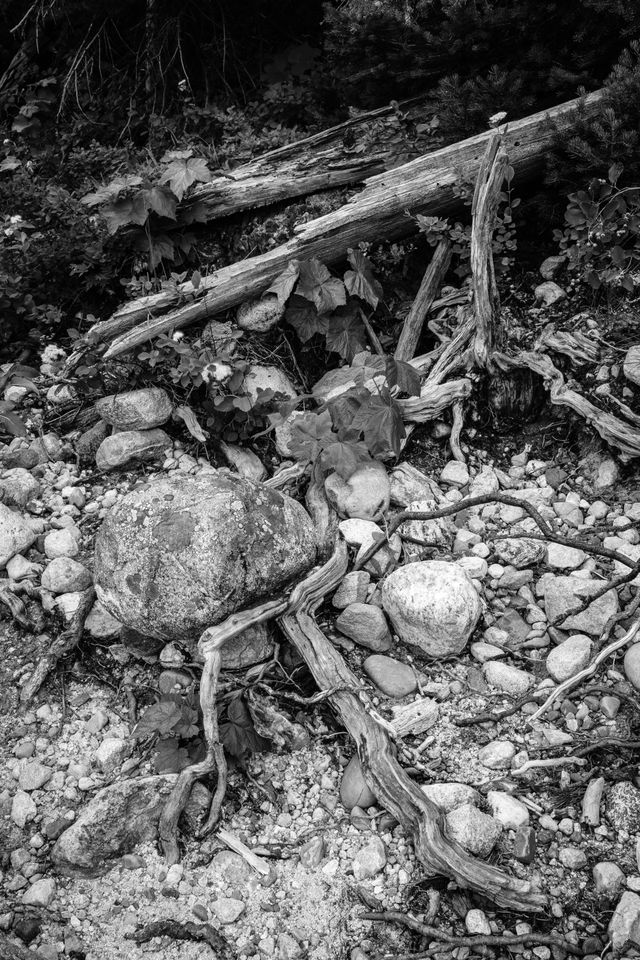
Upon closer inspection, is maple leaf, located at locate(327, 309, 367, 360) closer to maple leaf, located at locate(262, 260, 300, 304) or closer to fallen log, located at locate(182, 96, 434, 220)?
maple leaf, located at locate(262, 260, 300, 304)

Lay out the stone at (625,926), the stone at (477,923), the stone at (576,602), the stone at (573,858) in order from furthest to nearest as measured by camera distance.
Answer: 1. the stone at (576,602)
2. the stone at (573,858)
3. the stone at (477,923)
4. the stone at (625,926)

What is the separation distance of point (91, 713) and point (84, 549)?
0.85 meters

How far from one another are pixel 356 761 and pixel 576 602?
46.4 inches

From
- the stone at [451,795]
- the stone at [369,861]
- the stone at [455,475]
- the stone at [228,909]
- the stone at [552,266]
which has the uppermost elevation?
the stone at [552,266]

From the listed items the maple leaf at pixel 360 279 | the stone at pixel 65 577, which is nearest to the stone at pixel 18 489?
the stone at pixel 65 577

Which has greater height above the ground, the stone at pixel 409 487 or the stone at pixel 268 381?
the stone at pixel 268 381

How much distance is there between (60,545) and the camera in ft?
11.3

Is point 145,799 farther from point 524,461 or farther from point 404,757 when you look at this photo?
point 524,461

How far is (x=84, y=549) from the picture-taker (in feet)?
11.5

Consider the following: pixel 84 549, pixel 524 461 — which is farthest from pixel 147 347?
pixel 524 461

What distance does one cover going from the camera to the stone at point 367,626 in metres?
3.08

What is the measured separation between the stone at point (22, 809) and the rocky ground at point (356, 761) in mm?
19

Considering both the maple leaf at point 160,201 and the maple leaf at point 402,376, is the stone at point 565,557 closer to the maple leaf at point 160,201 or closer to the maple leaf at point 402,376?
the maple leaf at point 402,376

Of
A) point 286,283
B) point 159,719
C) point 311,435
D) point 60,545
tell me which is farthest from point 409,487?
point 60,545
